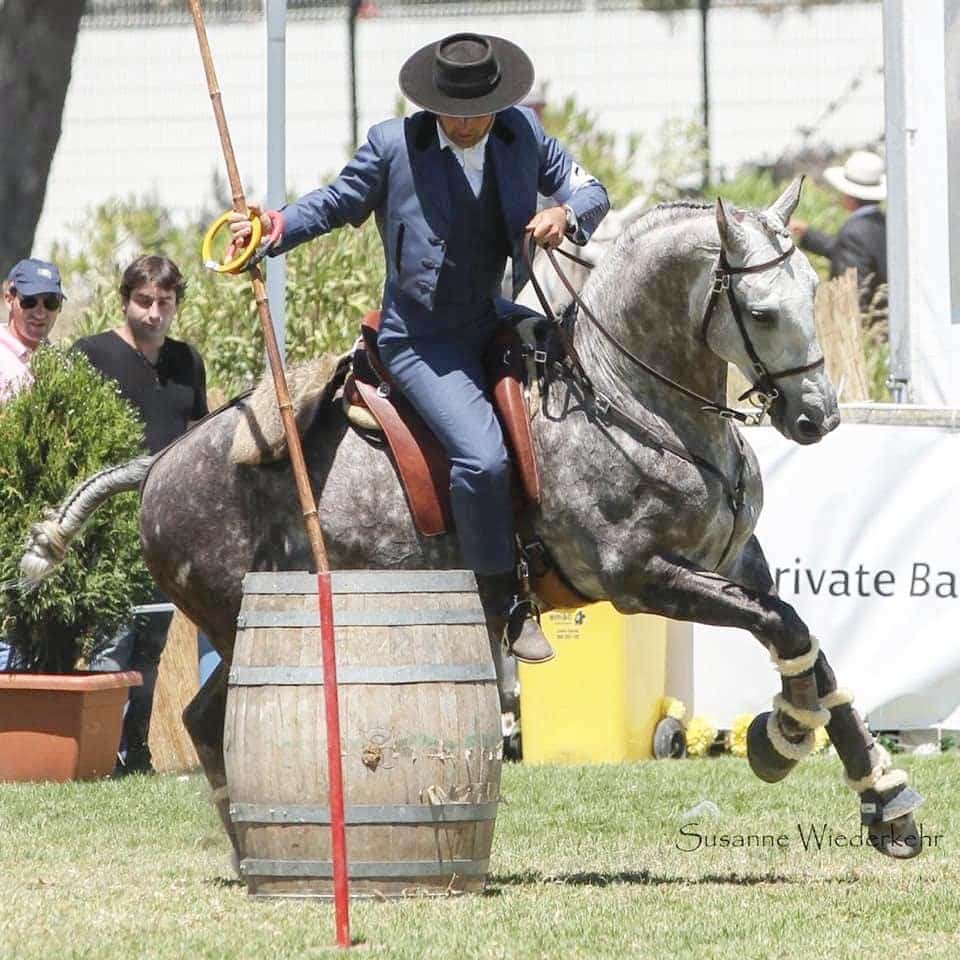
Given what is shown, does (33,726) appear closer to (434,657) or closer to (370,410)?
(370,410)

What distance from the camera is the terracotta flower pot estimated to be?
1023 cm

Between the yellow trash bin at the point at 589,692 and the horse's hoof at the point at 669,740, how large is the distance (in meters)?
0.06

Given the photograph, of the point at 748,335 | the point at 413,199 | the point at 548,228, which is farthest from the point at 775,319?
the point at 413,199

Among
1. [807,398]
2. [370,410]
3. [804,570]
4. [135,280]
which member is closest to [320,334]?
[135,280]

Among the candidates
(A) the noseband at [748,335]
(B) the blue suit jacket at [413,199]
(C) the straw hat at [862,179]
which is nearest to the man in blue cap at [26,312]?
(B) the blue suit jacket at [413,199]

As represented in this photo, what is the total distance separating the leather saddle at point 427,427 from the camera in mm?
7289

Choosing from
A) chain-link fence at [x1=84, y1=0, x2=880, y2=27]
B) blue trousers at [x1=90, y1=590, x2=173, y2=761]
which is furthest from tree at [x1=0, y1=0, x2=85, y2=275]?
blue trousers at [x1=90, y1=590, x2=173, y2=761]

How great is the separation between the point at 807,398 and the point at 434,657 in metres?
1.48

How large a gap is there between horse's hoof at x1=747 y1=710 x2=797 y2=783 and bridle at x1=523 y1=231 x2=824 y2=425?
104 cm

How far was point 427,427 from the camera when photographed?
24.4 feet

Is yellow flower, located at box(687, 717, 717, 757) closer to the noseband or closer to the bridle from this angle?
the bridle

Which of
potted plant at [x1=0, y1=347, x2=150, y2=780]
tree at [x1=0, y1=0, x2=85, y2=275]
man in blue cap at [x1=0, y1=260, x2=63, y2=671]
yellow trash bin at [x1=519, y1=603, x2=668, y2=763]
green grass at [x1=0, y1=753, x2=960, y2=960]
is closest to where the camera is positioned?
green grass at [x1=0, y1=753, x2=960, y2=960]

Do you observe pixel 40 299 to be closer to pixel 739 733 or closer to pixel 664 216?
pixel 739 733

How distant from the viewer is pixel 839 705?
23.7ft
